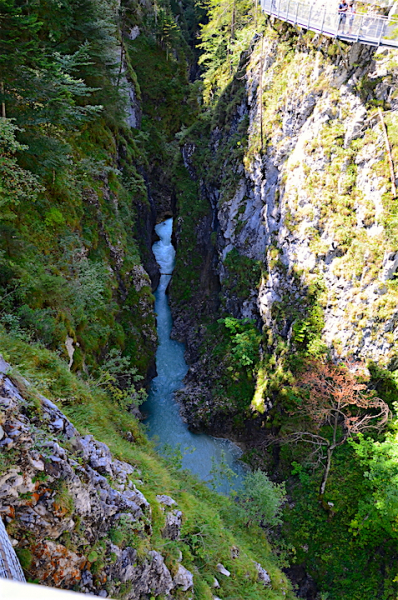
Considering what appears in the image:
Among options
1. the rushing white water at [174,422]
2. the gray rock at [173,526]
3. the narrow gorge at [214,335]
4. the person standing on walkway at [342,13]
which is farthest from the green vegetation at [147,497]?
the person standing on walkway at [342,13]

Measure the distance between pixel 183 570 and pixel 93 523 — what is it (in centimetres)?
275

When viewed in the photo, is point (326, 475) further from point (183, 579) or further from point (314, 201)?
point (314, 201)

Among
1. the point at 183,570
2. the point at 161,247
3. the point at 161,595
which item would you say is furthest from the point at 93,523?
the point at 161,247

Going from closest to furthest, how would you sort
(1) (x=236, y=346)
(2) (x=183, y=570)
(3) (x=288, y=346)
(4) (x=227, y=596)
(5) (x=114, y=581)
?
1. (5) (x=114, y=581)
2. (2) (x=183, y=570)
3. (4) (x=227, y=596)
4. (3) (x=288, y=346)
5. (1) (x=236, y=346)

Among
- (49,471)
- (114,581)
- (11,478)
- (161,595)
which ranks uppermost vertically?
(11,478)

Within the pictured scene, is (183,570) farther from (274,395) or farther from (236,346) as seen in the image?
(236,346)

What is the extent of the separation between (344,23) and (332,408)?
52.7ft

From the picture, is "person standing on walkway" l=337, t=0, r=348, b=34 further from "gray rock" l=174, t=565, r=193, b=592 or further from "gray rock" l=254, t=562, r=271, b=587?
"gray rock" l=254, t=562, r=271, b=587

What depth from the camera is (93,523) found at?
14.9 feet

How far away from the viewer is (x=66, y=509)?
4051 mm

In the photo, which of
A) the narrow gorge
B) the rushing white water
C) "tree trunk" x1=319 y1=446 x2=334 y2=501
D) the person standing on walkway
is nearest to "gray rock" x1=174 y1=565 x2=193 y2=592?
the narrow gorge

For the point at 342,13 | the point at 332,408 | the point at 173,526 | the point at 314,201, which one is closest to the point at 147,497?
the point at 173,526

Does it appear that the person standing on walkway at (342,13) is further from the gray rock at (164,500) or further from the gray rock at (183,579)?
the gray rock at (183,579)

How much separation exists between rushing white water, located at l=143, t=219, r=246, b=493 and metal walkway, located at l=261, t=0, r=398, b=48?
17.0 m
